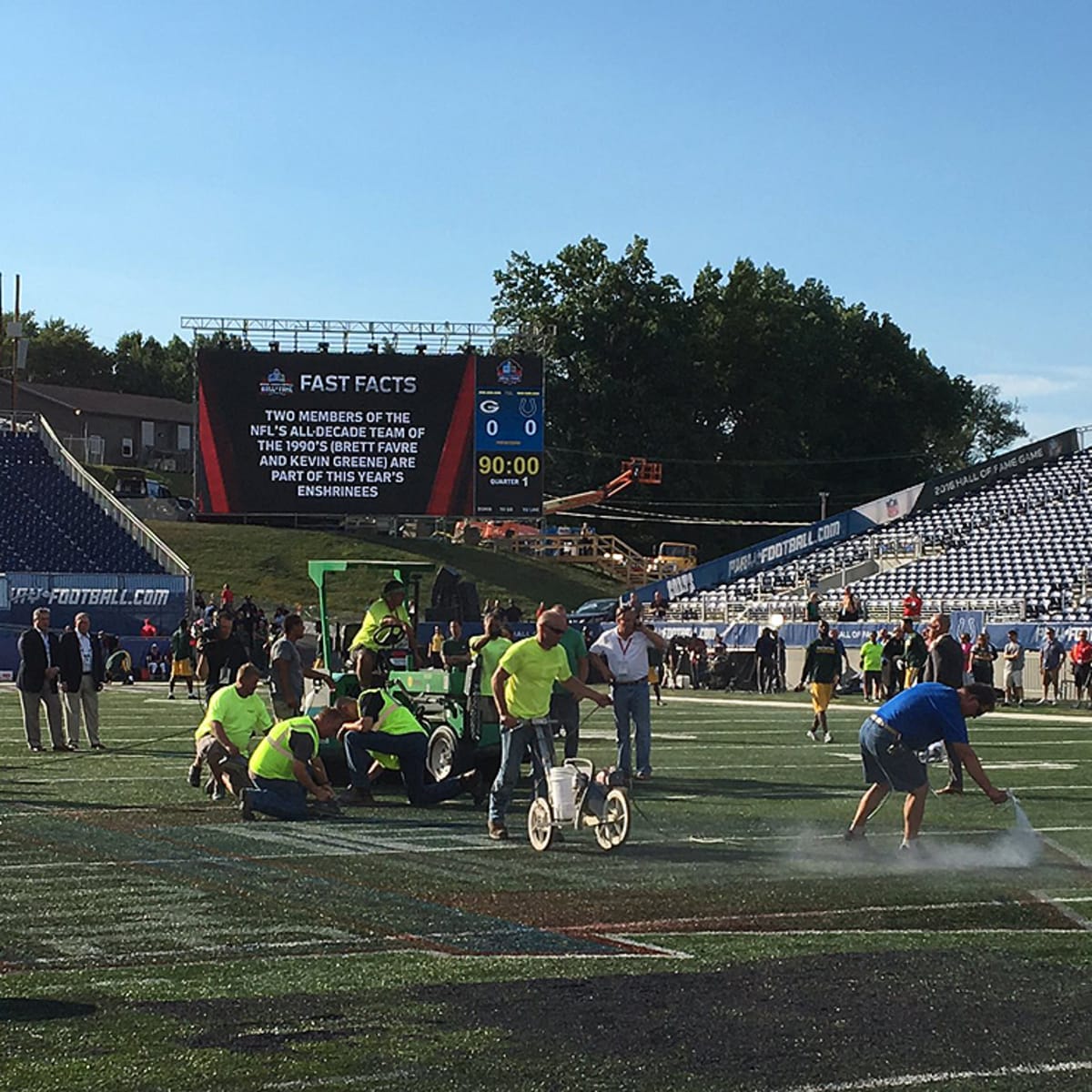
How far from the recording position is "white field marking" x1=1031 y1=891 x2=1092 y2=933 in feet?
34.3

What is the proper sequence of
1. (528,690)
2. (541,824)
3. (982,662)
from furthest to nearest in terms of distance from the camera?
(982,662) < (528,690) < (541,824)

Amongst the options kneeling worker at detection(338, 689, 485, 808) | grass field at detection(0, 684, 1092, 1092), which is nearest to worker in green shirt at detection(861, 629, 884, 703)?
grass field at detection(0, 684, 1092, 1092)

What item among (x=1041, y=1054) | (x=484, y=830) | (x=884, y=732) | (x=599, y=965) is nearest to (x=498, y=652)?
(x=484, y=830)

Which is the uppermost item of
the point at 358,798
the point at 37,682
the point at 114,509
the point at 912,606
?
the point at 114,509

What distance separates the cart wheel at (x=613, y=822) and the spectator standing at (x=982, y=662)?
2377 cm

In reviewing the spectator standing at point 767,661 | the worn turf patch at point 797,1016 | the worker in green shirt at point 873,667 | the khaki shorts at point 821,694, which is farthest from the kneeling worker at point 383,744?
the spectator standing at point 767,661

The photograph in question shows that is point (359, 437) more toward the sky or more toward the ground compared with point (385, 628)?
more toward the sky

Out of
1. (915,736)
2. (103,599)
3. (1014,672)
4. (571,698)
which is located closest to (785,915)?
(915,736)

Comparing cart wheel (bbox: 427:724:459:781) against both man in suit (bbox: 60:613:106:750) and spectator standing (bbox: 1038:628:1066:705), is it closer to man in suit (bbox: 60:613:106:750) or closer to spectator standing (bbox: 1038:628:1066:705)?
man in suit (bbox: 60:613:106:750)

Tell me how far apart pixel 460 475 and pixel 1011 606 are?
46.3 feet

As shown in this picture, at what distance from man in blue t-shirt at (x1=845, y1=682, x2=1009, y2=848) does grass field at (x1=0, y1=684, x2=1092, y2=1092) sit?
49 centimetres

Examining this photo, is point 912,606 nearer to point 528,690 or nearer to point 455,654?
point 455,654

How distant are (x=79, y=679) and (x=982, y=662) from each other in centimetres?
1914

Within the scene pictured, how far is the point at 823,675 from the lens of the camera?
2522cm
